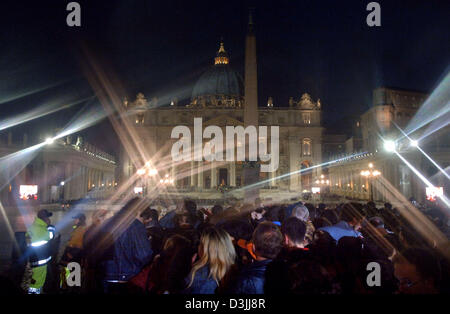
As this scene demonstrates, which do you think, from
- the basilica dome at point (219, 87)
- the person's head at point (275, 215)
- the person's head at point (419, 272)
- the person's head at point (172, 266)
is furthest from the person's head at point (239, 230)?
the basilica dome at point (219, 87)

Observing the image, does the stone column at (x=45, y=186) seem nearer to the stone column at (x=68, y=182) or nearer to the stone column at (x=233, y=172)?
the stone column at (x=68, y=182)

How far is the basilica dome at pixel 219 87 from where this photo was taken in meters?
85.9

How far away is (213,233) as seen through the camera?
3541 millimetres

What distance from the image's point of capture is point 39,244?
610cm

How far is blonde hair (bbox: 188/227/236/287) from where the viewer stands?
3.41 meters

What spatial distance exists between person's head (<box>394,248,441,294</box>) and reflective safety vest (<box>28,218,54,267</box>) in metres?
5.80

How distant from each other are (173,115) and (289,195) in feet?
122

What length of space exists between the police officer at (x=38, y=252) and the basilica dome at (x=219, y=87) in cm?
7793

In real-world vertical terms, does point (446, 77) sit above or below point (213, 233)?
above

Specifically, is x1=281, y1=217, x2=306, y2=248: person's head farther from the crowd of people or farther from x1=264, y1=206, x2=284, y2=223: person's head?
x1=264, y1=206, x2=284, y2=223: person's head

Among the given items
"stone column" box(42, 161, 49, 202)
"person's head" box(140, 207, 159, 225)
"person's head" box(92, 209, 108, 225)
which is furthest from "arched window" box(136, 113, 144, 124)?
"person's head" box(92, 209, 108, 225)

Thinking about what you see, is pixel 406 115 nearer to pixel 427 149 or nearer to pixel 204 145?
pixel 427 149

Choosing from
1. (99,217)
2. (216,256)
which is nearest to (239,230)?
(216,256)
